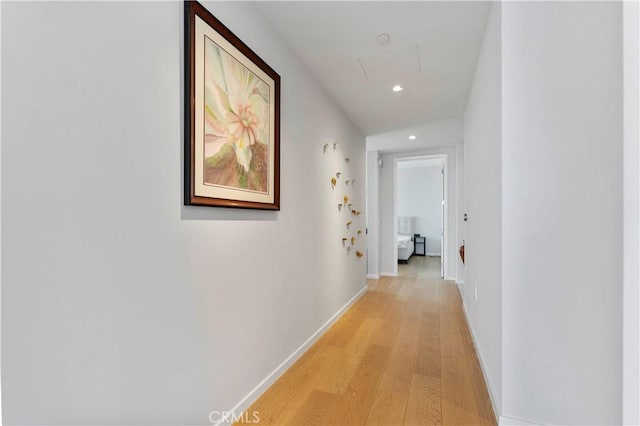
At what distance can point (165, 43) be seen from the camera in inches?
45.2

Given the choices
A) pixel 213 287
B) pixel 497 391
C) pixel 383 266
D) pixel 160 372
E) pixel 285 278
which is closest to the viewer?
pixel 160 372

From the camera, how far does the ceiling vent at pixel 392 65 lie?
2219mm

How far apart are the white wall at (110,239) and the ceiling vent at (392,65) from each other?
1.06 meters

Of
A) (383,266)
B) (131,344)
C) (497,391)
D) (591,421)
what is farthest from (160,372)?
(383,266)

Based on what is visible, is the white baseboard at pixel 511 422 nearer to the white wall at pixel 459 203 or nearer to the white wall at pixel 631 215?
the white wall at pixel 631 215

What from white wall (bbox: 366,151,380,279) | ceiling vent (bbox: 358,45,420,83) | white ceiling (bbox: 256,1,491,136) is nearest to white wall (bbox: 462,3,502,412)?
white ceiling (bbox: 256,1,491,136)

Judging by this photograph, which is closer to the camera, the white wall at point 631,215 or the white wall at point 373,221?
the white wall at point 631,215

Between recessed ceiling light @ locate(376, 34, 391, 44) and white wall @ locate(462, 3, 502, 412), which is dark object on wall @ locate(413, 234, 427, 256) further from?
recessed ceiling light @ locate(376, 34, 391, 44)

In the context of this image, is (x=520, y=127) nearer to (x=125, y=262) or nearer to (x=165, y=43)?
(x=165, y=43)

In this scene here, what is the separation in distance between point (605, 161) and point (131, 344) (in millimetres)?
1665

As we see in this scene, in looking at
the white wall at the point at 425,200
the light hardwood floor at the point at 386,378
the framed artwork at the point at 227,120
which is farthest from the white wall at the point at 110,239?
the white wall at the point at 425,200

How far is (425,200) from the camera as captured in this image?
820 centimetres

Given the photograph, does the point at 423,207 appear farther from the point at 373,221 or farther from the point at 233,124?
the point at 233,124

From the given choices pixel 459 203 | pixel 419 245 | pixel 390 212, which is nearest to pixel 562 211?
pixel 459 203
